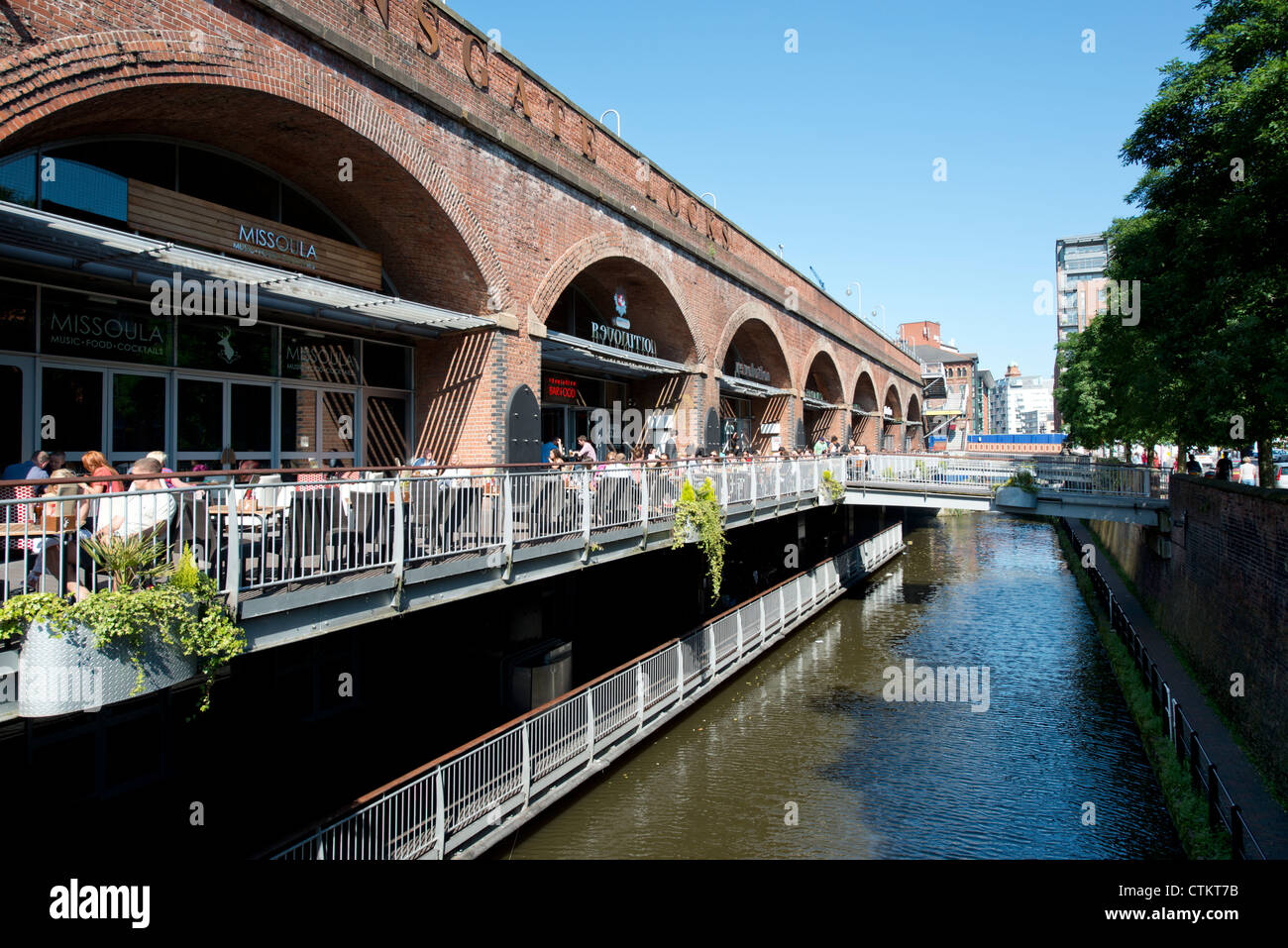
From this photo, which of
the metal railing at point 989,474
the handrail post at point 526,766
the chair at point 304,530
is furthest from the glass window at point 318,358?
the metal railing at point 989,474

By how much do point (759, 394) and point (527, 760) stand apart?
56.8 ft

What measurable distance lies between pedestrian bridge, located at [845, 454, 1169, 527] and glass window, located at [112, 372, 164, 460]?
644 inches

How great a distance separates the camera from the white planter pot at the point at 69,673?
448 centimetres

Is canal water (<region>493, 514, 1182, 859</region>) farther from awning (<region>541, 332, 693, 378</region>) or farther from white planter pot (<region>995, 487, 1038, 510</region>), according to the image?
awning (<region>541, 332, 693, 378</region>)

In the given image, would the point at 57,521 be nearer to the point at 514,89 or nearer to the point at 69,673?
the point at 69,673

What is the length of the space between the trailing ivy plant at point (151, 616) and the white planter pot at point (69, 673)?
0.04 metres

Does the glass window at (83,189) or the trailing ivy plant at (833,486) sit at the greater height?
the glass window at (83,189)

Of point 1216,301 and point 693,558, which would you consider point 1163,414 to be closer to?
point 1216,301

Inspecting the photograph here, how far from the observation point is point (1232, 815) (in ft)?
26.1

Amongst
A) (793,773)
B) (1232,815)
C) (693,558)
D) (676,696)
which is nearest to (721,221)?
(693,558)

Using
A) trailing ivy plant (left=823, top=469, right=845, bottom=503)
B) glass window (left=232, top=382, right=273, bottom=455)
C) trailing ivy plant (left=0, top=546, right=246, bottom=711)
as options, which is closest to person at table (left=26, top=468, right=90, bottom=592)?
trailing ivy plant (left=0, top=546, right=246, bottom=711)

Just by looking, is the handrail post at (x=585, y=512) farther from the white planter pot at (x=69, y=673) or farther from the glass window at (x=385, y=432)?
the white planter pot at (x=69, y=673)

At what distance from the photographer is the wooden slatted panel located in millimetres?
9102

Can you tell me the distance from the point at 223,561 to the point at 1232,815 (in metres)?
9.68
